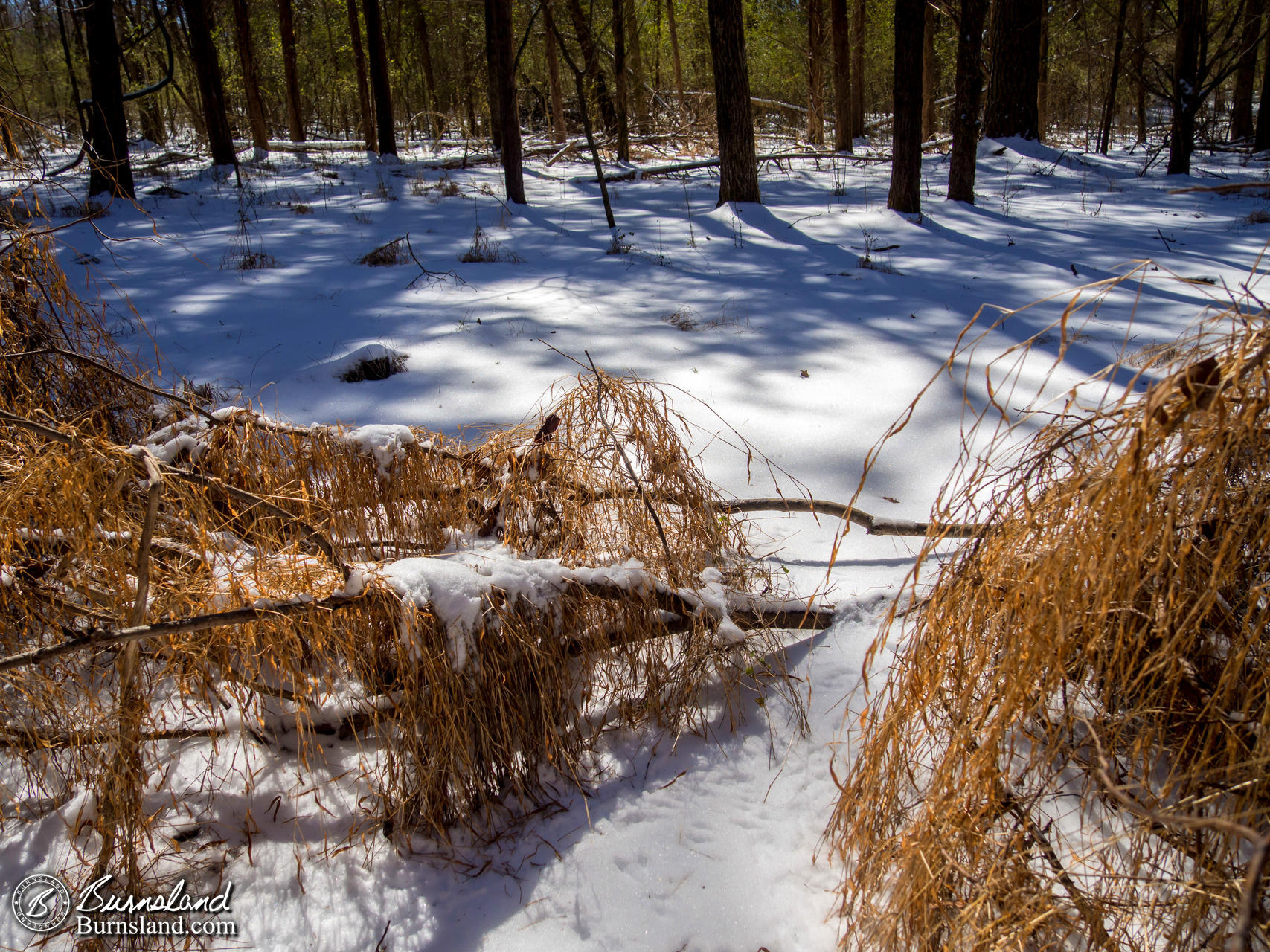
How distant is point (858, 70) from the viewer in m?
15.5

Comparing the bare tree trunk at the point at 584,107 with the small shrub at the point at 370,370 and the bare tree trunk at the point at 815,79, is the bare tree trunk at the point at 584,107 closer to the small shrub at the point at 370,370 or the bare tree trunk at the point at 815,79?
the small shrub at the point at 370,370

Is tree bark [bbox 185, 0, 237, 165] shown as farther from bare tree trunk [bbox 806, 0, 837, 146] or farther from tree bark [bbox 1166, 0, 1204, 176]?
tree bark [bbox 1166, 0, 1204, 176]

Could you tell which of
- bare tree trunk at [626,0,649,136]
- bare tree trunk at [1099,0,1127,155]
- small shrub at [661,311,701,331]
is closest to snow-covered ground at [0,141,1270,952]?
small shrub at [661,311,701,331]

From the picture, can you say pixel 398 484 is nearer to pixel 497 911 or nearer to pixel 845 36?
pixel 497 911

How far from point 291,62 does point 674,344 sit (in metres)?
15.2

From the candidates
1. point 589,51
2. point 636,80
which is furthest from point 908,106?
point 636,80

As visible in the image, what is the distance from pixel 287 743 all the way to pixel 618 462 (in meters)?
1.26

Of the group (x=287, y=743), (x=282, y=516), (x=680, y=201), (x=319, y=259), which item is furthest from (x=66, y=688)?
(x=680, y=201)

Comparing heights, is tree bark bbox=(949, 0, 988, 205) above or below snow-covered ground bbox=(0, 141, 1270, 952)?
above

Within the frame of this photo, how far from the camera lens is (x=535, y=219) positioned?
886 cm

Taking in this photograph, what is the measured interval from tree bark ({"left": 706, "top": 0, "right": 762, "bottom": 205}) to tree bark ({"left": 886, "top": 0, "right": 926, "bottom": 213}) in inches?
57.4

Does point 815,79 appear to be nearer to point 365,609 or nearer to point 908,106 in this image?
point 908,106

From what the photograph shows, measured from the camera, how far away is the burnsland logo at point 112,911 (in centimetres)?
171

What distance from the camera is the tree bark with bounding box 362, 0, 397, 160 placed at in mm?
11961
